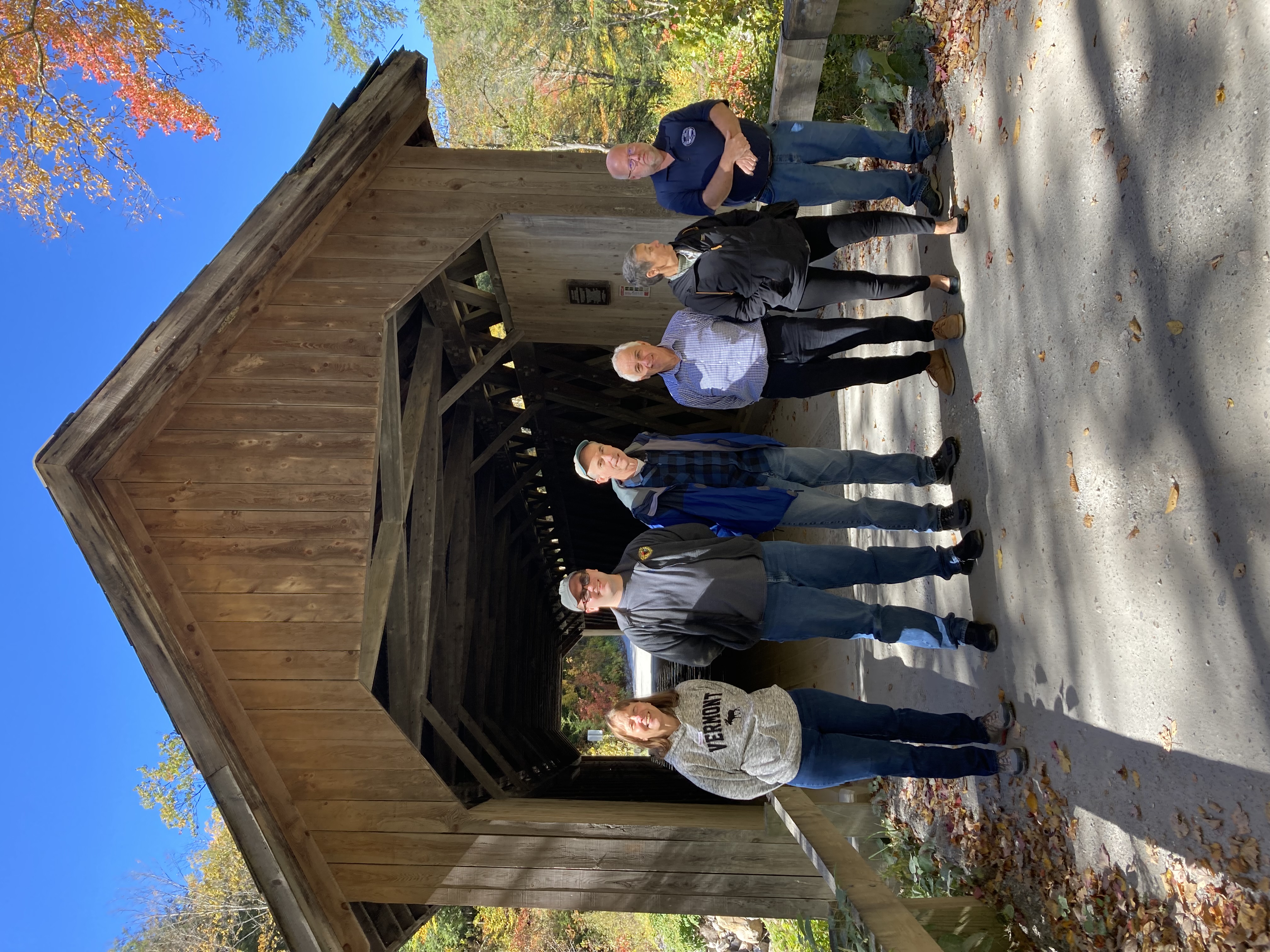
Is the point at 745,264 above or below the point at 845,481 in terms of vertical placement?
above

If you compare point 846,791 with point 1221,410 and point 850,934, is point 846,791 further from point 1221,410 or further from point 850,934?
point 1221,410

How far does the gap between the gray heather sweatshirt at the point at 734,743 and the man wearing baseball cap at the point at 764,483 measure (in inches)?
37.7

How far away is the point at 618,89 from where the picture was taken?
17531 millimetres

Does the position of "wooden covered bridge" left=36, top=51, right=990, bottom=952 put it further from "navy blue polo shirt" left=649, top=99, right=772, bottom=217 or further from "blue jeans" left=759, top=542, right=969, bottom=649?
"navy blue polo shirt" left=649, top=99, right=772, bottom=217

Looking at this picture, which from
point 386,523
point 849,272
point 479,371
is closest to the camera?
point 849,272

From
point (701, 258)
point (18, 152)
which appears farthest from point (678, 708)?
point (18, 152)

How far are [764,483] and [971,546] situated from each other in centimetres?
115

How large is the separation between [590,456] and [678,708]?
1276mm

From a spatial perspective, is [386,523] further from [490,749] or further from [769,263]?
[769,263]

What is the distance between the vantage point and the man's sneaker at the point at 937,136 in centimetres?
502

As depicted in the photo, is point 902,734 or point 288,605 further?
point 288,605

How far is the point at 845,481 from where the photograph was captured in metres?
4.54

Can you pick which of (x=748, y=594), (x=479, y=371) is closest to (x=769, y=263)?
(x=748, y=594)

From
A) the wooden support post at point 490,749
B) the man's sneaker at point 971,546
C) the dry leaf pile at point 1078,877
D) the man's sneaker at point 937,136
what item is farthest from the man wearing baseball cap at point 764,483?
the wooden support post at point 490,749
